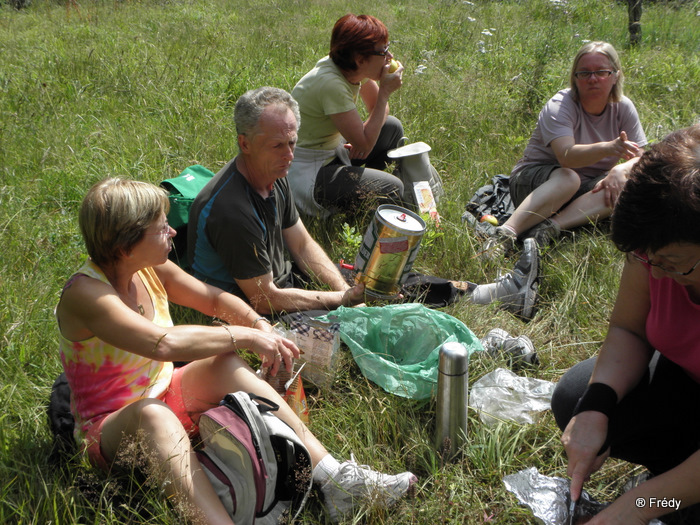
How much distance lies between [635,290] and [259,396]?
127cm

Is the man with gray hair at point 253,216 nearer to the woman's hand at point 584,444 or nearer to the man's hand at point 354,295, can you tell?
the man's hand at point 354,295

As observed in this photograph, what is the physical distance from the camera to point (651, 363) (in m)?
2.11

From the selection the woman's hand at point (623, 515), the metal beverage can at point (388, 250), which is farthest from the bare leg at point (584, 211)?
the woman's hand at point (623, 515)

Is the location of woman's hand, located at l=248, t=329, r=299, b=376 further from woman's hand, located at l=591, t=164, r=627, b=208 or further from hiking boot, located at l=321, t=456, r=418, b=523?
woman's hand, located at l=591, t=164, r=627, b=208

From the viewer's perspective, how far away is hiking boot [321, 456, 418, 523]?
205 cm

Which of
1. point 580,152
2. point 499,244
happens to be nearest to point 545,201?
point 580,152

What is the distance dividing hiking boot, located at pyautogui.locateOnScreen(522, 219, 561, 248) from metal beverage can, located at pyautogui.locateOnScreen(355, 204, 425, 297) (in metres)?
1.22

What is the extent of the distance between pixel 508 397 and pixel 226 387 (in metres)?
1.10

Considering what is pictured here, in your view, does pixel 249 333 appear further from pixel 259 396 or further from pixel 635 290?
pixel 635 290

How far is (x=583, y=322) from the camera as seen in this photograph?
10.2 feet

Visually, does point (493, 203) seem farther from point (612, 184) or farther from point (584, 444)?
point (584, 444)

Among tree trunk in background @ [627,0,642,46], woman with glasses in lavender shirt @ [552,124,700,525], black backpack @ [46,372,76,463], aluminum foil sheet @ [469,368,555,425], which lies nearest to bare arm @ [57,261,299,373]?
black backpack @ [46,372,76,463]

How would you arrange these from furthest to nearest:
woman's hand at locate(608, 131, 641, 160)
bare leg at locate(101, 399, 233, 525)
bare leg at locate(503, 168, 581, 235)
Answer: bare leg at locate(503, 168, 581, 235) < woman's hand at locate(608, 131, 641, 160) < bare leg at locate(101, 399, 233, 525)

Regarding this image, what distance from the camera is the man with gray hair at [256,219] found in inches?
110
